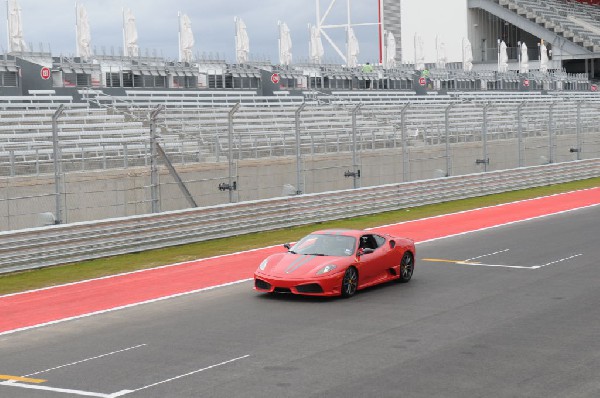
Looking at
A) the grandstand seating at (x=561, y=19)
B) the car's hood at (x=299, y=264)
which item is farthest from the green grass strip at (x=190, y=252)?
the grandstand seating at (x=561, y=19)

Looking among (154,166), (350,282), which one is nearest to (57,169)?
(154,166)

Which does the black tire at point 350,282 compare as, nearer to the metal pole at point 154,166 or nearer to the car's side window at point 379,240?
the car's side window at point 379,240

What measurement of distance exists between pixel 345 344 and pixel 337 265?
11.7 ft

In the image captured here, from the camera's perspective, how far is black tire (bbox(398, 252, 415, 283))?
56.4 ft

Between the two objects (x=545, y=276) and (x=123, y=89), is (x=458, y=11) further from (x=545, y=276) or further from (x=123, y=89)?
(x=545, y=276)

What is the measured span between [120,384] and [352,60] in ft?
185

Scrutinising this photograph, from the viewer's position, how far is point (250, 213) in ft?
83.2

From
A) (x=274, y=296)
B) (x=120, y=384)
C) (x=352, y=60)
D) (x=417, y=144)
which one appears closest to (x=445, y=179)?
(x=417, y=144)

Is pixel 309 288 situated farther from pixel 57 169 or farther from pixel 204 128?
pixel 204 128

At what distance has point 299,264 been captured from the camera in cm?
1591

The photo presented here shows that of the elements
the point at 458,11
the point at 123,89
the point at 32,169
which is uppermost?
the point at 458,11

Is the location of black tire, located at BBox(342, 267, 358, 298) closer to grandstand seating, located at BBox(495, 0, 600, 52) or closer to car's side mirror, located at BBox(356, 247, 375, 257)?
car's side mirror, located at BBox(356, 247, 375, 257)

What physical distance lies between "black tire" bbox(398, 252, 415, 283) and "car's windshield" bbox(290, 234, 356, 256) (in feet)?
3.99

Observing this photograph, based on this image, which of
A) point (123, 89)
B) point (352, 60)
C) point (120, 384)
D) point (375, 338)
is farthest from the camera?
point (352, 60)
